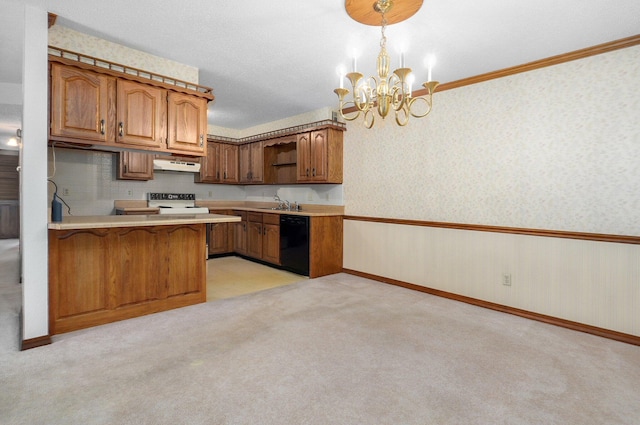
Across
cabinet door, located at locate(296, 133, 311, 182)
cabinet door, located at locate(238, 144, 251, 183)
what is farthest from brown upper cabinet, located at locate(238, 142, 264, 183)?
cabinet door, located at locate(296, 133, 311, 182)

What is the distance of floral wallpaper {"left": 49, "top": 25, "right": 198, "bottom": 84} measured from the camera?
2771 millimetres

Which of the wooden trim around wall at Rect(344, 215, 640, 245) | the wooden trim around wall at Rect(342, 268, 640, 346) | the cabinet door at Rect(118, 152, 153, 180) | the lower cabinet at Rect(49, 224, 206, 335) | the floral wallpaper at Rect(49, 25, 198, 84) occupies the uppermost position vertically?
the floral wallpaper at Rect(49, 25, 198, 84)

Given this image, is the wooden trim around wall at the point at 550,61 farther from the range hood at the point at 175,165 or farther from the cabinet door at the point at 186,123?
the range hood at the point at 175,165

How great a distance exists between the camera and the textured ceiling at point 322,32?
2383mm

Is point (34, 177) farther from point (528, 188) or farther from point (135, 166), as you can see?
point (528, 188)

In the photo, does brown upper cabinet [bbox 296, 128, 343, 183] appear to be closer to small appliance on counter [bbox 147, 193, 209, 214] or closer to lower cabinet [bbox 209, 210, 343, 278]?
lower cabinet [bbox 209, 210, 343, 278]

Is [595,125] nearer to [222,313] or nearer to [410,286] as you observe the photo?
[410,286]

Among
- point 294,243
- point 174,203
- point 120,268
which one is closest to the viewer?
point 120,268

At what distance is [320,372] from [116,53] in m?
3.28

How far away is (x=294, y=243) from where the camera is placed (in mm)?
4848

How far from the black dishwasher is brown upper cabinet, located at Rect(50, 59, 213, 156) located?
176 centimetres

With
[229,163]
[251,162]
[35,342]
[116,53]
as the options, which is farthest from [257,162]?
[35,342]

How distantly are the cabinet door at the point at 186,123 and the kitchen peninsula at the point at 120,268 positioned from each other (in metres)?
0.80

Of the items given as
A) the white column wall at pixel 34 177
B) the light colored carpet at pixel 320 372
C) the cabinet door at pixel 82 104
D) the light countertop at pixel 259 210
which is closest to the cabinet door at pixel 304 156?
the light countertop at pixel 259 210
